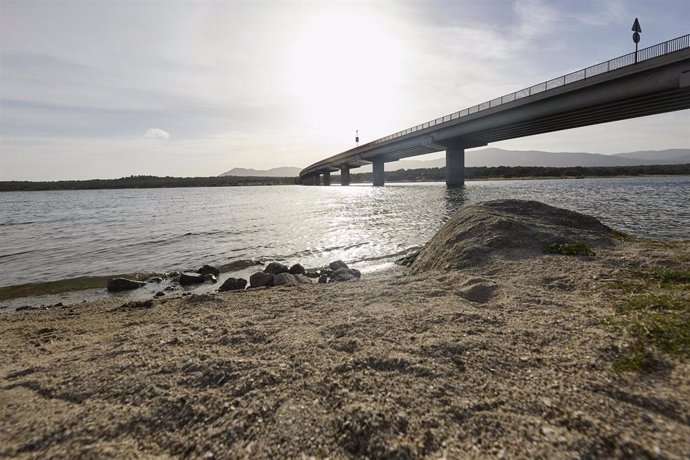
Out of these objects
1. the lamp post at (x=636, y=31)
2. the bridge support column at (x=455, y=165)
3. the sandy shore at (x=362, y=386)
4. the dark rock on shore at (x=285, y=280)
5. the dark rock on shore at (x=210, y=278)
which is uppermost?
the lamp post at (x=636, y=31)

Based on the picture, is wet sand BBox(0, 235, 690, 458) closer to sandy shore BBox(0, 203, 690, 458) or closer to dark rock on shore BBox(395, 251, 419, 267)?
sandy shore BBox(0, 203, 690, 458)

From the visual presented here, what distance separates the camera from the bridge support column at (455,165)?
74.2m

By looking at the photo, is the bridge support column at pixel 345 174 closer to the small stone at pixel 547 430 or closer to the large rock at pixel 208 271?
the large rock at pixel 208 271

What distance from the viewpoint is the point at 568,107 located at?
135ft

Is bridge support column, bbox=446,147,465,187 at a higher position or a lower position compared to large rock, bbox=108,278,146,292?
higher

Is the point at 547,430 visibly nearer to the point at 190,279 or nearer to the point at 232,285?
the point at 232,285

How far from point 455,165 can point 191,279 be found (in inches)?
2860

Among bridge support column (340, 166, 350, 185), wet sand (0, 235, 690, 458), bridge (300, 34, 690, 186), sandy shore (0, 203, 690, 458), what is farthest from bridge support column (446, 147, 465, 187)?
sandy shore (0, 203, 690, 458)

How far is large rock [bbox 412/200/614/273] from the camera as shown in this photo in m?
8.64

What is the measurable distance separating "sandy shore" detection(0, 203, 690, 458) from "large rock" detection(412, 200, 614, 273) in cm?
236

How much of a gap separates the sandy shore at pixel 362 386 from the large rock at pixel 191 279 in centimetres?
527

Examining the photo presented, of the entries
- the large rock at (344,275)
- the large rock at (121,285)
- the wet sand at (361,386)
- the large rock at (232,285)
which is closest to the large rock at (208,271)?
the large rock at (121,285)

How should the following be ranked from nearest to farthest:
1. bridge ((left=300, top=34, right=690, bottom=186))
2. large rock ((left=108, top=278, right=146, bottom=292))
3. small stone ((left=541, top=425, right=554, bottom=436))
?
small stone ((left=541, top=425, right=554, bottom=436)), large rock ((left=108, top=278, right=146, bottom=292)), bridge ((left=300, top=34, right=690, bottom=186))

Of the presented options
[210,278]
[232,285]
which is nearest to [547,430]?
[232,285]
